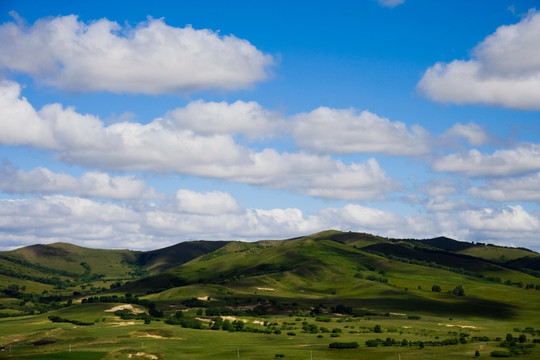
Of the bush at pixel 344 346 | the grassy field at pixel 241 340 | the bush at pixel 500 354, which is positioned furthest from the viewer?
the bush at pixel 344 346

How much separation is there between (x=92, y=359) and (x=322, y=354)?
137ft

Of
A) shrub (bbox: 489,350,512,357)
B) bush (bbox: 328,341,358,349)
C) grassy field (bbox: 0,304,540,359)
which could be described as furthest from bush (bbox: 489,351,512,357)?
bush (bbox: 328,341,358,349)

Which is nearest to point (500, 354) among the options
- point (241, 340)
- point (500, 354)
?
point (500, 354)

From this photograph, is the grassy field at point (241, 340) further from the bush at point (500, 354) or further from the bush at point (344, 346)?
the bush at point (500, 354)

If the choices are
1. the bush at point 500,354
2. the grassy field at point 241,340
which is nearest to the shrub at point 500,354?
the bush at point 500,354

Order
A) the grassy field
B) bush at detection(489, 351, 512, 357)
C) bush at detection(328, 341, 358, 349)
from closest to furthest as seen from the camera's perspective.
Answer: bush at detection(489, 351, 512, 357), the grassy field, bush at detection(328, 341, 358, 349)

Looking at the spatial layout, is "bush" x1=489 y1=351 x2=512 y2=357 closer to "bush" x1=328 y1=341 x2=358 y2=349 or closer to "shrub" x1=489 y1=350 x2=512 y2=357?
"shrub" x1=489 y1=350 x2=512 y2=357

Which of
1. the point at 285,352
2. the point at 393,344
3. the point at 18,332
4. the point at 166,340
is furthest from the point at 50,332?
the point at 393,344

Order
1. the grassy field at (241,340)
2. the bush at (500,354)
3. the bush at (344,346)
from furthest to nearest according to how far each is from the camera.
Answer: the bush at (344,346)
the grassy field at (241,340)
the bush at (500,354)

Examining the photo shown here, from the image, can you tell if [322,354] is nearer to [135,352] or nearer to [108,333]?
[135,352]

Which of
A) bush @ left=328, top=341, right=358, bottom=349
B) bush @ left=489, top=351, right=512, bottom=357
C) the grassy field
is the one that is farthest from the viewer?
bush @ left=328, top=341, right=358, bottom=349

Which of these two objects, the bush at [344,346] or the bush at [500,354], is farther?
the bush at [344,346]

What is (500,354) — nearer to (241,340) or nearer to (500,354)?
(500,354)

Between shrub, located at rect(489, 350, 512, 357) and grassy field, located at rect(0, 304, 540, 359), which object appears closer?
shrub, located at rect(489, 350, 512, 357)
